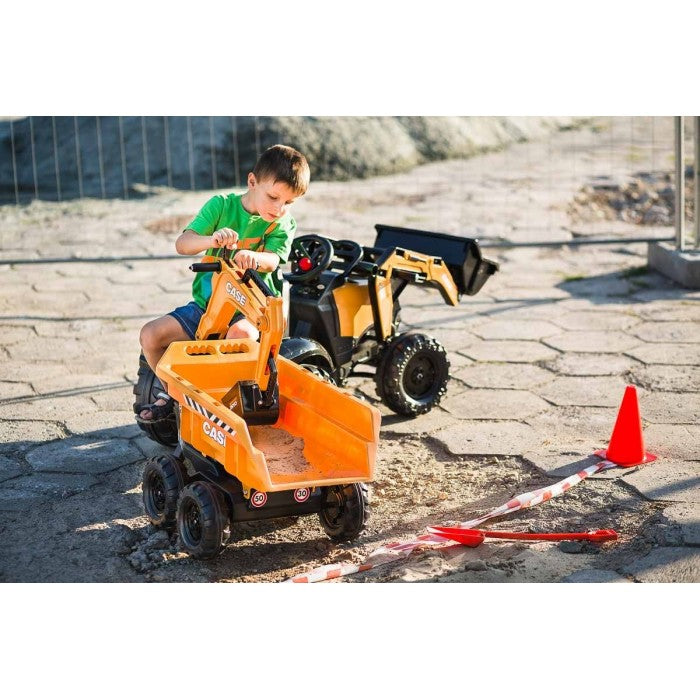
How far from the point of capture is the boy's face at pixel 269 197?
4.42 meters

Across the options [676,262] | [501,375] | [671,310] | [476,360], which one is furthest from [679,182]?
[501,375]

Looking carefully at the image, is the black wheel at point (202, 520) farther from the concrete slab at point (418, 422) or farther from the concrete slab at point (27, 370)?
the concrete slab at point (27, 370)

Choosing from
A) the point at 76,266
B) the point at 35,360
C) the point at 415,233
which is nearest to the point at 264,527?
the point at 415,233

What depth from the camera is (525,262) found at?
8438 millimetres

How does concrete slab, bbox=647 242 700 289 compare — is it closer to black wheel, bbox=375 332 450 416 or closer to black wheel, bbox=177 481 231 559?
black wheel, bbox=375 332 450 416

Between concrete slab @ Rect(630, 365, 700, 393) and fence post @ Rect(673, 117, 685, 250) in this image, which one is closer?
concrete slab @ Rect(630, 365, 700, 393)

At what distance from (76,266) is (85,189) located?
261cm

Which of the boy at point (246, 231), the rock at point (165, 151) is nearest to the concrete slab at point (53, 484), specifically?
the boy at point (246, 231)

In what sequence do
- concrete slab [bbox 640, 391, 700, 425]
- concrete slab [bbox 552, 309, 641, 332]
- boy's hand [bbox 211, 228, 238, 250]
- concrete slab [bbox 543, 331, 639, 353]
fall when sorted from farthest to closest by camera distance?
concrete slab [bbox 552, 309, 641, 332]
concrete slab [bbox 543, 331, 639, 353]
concrete slab [bbox 640, 391, 700, 425]
boy's hand [bbox 211, 228, 238, 250]

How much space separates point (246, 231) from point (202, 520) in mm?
1323

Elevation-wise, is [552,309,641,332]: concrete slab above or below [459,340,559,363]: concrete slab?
above

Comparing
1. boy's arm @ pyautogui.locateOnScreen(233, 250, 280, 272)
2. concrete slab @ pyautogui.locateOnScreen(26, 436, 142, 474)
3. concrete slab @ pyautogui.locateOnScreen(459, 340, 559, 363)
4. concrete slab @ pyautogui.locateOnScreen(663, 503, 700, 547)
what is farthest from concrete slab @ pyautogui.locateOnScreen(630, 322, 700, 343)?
concrete slab @ pyautogui.locateOnScreen(26, 436, 142, 474)

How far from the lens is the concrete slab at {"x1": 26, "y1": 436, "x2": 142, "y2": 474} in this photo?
15.7 feet

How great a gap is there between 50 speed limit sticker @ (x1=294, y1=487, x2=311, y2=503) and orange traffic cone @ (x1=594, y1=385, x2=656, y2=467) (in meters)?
1.48
